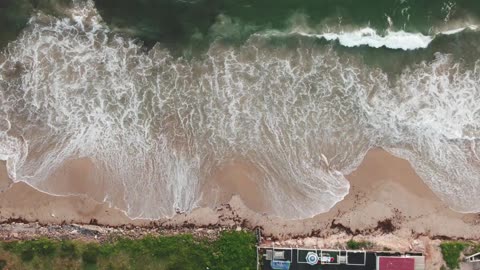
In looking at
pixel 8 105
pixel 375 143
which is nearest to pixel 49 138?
pixel 8 105

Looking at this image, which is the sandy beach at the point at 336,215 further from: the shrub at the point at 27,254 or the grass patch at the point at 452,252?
the shrub at the point at 27,254

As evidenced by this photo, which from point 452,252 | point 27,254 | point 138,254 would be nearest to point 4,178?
point 27,254

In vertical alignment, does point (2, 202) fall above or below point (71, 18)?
below

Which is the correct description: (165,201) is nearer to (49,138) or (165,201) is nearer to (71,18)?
(49,138)

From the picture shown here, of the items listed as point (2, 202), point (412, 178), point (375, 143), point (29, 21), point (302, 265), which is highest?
point (29, 21)

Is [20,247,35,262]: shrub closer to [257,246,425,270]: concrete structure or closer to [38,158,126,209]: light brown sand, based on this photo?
[38,158,126,209]: light brown sand

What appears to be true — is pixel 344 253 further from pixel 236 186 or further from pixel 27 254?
pixel 27 254
